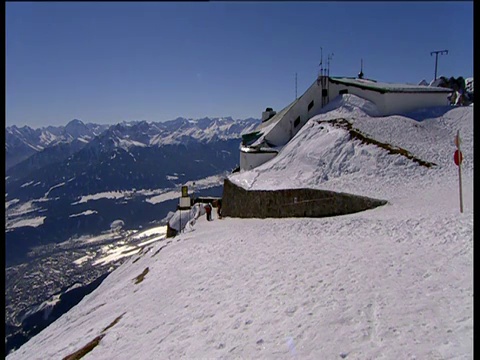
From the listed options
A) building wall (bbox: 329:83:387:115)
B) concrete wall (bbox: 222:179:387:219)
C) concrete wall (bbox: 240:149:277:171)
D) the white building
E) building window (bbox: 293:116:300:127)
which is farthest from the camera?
building window (bbox: 293:116:300:127)

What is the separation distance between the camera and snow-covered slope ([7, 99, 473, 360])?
7074mm

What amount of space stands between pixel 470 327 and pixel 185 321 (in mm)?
6392

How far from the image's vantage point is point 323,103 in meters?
35.2

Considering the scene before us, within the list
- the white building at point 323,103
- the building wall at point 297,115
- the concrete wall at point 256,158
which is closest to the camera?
the concrete wall at point 256,158

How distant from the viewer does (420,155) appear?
875 inches

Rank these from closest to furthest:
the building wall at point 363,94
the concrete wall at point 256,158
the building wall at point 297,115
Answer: the concrete wall at point 256,158 < the building wall at point 363,94 < the building wall at point 297,115

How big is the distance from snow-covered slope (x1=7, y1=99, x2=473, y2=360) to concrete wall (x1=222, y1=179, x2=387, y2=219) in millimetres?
1243

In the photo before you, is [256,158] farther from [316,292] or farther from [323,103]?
[316,292]

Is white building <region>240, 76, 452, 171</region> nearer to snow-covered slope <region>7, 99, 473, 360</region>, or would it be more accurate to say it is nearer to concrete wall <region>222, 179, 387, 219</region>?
concrete wall <region>222, 179, 387, 219</region>

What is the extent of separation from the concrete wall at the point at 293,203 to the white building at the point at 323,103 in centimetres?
602

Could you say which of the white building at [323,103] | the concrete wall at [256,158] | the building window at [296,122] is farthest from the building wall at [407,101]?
the concrete wall at [256,158]

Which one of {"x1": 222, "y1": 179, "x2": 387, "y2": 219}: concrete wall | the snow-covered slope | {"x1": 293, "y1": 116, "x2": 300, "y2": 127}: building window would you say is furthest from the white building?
the snow-covered slope

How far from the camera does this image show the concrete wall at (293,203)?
61.3ft

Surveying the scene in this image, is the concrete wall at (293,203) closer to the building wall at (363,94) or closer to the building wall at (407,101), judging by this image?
the building wall at (363,94)
